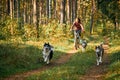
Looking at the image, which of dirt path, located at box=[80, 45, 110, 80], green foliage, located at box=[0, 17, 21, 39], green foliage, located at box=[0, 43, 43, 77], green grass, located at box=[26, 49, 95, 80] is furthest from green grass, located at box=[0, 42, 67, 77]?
green foliage, located at box=[0, 17, 21, 39]

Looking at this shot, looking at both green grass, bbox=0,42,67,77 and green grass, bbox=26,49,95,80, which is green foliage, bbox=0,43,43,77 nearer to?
green grass, bbox=0,42,67,77

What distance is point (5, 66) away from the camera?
15.9 m

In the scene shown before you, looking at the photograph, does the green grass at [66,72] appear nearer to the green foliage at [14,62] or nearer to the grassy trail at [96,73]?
the grassy trail at [96,73]

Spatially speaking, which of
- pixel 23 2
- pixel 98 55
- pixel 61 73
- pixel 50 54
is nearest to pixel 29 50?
pixel 50 54

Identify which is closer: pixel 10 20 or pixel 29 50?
pixel 29 50

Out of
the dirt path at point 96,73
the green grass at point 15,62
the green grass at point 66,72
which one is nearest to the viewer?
the green grass at point 66,72

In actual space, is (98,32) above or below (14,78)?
below

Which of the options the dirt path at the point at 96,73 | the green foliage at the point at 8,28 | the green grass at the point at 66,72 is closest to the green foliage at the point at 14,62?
the green grass at the point at 66,72

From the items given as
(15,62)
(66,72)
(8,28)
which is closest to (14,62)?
(15,62)

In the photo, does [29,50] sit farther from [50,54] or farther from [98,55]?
[98,55]

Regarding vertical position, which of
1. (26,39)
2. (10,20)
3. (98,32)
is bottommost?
(98,32)

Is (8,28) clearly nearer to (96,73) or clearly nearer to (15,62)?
(15,62)

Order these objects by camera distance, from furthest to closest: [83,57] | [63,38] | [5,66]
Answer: [63,38]
[83,57]
[5,66]

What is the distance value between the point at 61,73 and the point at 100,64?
4.35 m
